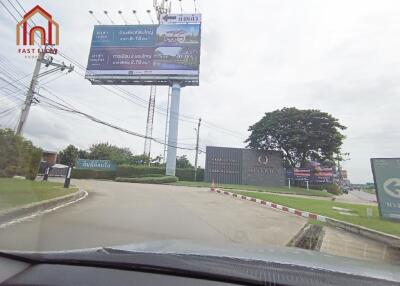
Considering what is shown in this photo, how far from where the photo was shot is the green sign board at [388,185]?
41.9 ft

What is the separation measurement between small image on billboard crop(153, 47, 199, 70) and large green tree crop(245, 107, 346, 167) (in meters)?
12.4

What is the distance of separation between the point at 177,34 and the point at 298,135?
17.6 metres

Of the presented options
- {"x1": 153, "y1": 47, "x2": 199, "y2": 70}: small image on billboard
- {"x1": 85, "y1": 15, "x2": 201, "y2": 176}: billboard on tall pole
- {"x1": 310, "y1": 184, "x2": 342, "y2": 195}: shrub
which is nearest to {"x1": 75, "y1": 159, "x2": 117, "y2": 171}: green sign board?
{"x1": 85, "y1": 15, "x2": 201, "y2": 176}: billboard on tall pole

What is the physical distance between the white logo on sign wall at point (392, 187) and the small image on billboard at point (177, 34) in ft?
93.5

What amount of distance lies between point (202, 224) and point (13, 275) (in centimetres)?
753

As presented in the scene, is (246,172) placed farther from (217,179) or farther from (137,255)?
(137,255)

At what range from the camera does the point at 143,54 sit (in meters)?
37.4

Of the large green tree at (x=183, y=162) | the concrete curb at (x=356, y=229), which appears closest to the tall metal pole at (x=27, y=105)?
the concrete curb at (x=356, y=229)

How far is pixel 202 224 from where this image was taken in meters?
9.31

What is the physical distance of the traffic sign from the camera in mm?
38925

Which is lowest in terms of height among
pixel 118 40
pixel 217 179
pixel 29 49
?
pixel 217 179

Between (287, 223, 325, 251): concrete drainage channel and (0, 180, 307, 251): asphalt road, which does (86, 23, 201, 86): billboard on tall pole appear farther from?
(287, 223, 325, 251): concrete drainage channel

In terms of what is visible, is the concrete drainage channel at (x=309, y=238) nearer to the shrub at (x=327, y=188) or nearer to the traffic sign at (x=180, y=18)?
the traffic sign at (x=180, y=18)

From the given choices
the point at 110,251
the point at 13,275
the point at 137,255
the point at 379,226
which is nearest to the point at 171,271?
the point at 137,255
